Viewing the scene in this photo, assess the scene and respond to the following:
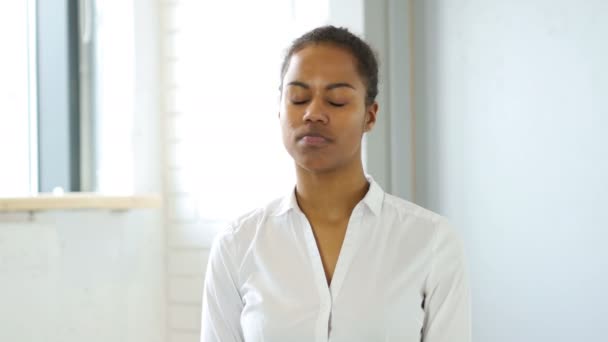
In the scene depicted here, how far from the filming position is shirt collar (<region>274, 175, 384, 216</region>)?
4.65 ft

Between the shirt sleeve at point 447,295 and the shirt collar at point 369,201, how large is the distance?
109 millimetres

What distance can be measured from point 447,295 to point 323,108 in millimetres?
358

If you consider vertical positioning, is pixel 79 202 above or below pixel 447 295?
above

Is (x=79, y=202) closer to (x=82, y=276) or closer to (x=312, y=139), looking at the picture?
(x=82, y=276)

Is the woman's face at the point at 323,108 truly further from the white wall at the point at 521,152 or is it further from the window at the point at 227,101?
the window at the point at 227,101

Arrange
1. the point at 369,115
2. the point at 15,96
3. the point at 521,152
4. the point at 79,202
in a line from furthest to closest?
the point at 15,96
the point at 79,202
the point at 521,152
the point at 369,115

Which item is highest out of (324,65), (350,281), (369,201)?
(324,65)

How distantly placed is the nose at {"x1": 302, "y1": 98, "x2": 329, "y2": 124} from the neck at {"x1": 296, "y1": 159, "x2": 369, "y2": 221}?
109mm

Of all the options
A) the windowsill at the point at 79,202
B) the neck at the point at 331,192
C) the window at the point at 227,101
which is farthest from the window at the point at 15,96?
the neck at the point at 331,192

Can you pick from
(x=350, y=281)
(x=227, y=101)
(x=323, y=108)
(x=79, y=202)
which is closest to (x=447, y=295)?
(x=350, y=281)

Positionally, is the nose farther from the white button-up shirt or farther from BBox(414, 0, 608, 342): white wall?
BBox(414, 0, 608, 342): white wall

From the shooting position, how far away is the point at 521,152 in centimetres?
200

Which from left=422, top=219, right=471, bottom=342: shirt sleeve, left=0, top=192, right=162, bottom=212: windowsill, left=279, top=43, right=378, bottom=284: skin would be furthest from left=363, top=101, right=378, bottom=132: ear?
left=0, top=192, right=162, bottom=212: windowsill

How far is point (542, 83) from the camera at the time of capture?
76.1 inches
